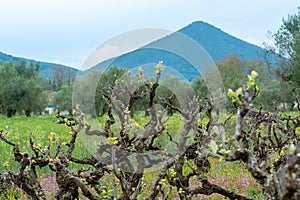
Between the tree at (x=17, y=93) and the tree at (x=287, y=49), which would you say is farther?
the tree at (x=17, y=93)

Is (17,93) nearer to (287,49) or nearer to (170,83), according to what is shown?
(287,49)

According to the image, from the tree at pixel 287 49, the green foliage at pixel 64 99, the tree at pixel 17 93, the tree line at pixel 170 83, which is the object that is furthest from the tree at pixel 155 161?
the green foliage at pixel 64 99

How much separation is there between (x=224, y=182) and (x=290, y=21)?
23631 mm

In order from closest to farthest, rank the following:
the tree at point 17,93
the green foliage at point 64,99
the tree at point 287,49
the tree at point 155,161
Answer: the tree at point 155,161, the tree at point 287,49, the tree at point 17,93, the green foliage at point 64,99

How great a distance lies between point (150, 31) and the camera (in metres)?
5.57

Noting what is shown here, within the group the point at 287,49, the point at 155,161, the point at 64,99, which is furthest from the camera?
the point at 64,99

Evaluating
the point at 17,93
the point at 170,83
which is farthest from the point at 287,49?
the point at 17,93

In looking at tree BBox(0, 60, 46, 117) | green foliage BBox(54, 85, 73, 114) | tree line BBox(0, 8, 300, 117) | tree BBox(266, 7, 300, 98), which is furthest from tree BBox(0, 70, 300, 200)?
green foliage BBox(54, 85, 73, 114)

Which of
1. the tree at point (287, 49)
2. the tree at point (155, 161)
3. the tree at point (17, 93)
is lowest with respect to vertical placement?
the tree at point (17, 93)

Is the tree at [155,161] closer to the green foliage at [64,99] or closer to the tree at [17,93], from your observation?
the tree at [17,93]

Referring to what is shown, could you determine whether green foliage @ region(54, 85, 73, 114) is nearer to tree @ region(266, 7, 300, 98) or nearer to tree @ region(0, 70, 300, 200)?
tree @ region(266, 7, 300, 98)

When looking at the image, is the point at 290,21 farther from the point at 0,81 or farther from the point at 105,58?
the point at 0,81

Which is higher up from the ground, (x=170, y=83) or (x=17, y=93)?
(x=170, y=83)

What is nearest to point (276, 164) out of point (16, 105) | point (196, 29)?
point (196, 29)
